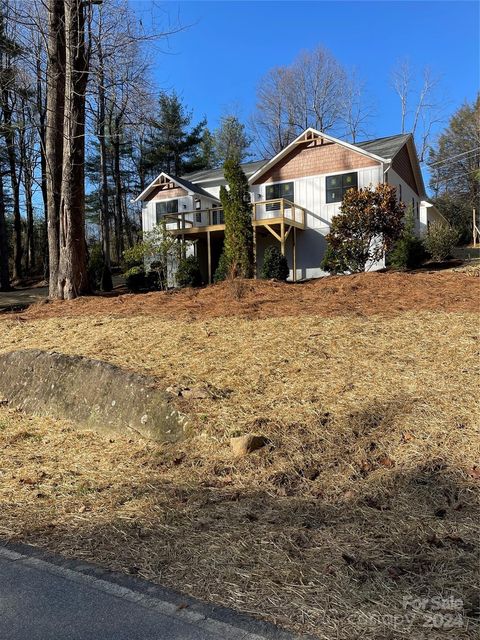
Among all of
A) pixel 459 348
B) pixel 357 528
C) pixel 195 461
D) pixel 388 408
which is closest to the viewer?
pixel 357 528

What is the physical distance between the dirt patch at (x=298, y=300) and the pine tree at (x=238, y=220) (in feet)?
18.4

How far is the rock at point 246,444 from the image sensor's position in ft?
12.4

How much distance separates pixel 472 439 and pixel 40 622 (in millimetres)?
2990

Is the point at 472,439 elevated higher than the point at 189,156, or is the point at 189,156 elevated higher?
the point at 189,156

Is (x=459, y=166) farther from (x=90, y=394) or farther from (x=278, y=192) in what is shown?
(x=90, y=394)

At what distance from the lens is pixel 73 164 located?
1001 cm

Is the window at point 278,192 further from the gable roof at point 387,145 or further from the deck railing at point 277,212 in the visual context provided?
the gable roof at point 387,145

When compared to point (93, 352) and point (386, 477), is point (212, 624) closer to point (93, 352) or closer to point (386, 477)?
point (386, 477)

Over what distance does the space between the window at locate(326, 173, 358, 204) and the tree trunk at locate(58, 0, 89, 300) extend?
1169 cm

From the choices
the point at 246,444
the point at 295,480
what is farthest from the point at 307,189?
the point at 295,480

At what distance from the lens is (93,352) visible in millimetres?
6125

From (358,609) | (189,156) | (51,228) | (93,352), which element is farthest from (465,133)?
(358,609)

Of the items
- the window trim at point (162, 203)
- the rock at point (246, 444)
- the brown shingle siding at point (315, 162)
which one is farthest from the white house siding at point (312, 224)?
the rock at point (246, 444)

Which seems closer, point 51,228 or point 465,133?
point 51,228
